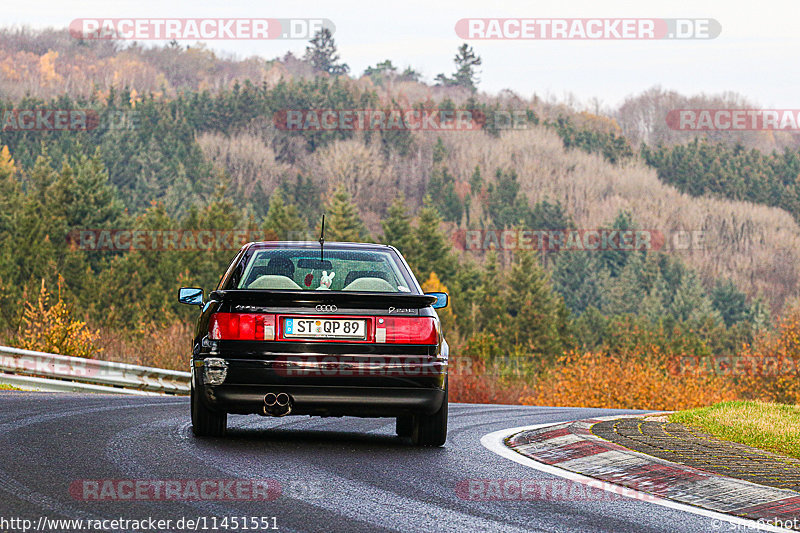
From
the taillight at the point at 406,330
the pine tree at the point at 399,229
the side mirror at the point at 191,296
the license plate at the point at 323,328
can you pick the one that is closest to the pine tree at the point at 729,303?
the pine tree at the point at 399,229

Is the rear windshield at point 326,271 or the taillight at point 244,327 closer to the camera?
the taillight at point 244,327

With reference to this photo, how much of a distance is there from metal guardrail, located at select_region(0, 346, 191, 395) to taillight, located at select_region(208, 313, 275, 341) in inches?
433

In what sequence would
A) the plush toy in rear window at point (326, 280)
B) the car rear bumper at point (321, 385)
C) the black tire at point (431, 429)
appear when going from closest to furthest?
the car rear bumper at point (321, 385) → the black tire at point (431, 429) → the plush toy in rear window at point (326, 280)

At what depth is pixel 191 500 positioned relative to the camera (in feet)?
18.6

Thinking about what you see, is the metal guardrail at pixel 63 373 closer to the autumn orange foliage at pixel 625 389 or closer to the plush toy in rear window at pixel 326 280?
the plush toy in rear window at pixel 326 280

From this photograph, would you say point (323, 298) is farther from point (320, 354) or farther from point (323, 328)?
point (320, 354)

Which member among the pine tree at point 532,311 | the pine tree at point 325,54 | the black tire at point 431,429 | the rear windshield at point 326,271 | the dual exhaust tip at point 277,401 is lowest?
the pine tree at point 532,311

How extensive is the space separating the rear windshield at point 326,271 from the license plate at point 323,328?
73 cm

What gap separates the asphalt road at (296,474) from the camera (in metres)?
5.35

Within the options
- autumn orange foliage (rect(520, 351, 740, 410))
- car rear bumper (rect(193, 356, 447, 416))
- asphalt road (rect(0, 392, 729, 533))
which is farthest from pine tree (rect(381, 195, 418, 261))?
car rear bumper (rect(193, 356, 447, 416))

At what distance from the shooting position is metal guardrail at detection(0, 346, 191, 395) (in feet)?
59.1

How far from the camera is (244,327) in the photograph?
7.83m

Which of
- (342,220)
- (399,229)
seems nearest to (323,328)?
(399,229)

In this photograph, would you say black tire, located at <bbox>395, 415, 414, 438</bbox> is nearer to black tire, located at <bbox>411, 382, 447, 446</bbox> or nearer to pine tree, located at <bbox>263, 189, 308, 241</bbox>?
black tire, located at <bbox>411, 382, 447, 446</bbox>
